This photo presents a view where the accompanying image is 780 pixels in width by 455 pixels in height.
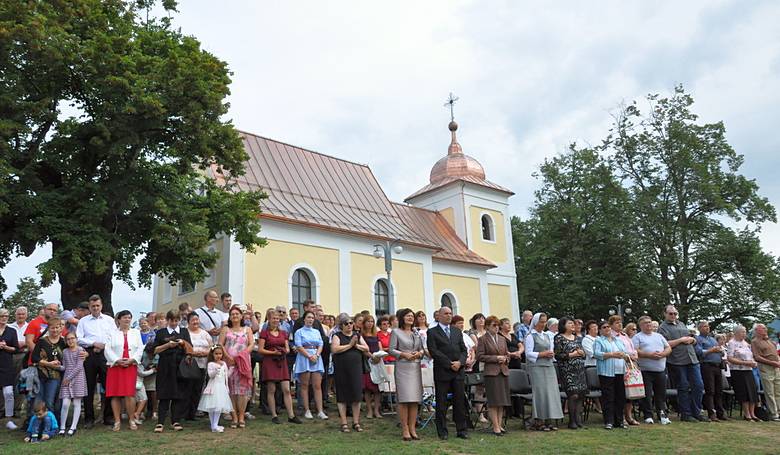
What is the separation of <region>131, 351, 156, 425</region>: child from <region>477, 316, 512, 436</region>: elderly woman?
4900 millimetres

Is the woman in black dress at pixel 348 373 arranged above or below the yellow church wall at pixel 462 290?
below

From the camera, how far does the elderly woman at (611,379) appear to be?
1031 centimetres

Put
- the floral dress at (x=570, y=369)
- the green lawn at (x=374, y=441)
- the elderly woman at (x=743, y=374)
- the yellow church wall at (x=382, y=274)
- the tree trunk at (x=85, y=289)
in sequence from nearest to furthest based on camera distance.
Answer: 1. the green lawn at (x=374, y=441)
2. the floral dress at (x=570, y=369)
3. the elderly woman at (x=743, y=374)
4. the tree trunk at (x=85, y=289)
5. the yellow church wall at (x=382, y=274)

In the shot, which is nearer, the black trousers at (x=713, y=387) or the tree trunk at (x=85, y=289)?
the black trousers at (x=713, y=387)

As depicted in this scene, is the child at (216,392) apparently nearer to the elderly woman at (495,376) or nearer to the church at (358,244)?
the elderly woman at (495,376)

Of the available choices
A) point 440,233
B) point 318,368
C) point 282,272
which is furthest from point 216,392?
point 440,233

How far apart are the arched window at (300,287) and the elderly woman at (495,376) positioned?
1321 centimetres

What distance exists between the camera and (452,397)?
9.59m

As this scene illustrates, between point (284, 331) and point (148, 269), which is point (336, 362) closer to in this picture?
point (284, 331)

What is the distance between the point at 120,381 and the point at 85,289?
726 centimetres

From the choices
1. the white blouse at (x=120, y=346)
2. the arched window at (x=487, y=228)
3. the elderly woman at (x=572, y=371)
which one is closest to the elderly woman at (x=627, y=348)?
the elderly woman at (x=572, y=371)

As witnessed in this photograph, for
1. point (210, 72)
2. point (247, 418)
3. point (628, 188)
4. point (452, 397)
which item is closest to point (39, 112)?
point (210, 72)

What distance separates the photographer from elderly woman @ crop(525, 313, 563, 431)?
9.77 m

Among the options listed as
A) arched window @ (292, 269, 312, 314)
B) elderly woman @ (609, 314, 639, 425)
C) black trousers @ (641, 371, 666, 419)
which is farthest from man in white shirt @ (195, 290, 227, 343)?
arched window @ (292, 269, 312, 314)
